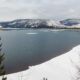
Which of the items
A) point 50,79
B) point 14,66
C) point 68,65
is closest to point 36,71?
point 50,79

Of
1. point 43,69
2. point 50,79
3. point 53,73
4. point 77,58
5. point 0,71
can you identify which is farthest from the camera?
point 77,58

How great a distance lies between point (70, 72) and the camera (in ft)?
103

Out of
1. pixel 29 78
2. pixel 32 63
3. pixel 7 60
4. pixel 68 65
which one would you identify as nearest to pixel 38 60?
pixel 32 63

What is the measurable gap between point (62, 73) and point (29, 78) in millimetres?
4676

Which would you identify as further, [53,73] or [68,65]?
[68,65]

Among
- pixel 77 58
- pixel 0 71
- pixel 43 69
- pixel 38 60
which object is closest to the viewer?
pixel 0 71

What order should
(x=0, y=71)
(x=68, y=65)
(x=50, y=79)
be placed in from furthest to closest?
(x=68, y=65) < (x=50, y=79) < (x=0, y=71)

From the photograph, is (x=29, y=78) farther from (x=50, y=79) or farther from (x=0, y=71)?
(x=0, y=71)

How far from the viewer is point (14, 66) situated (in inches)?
1662

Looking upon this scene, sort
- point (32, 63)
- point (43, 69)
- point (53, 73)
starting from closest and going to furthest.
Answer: point (53, 73)
point (43, 69)
point (32, 63)

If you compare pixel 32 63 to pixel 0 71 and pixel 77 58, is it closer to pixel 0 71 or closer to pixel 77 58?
pixel 77 58

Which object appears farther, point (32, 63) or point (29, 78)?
point (32, 63)

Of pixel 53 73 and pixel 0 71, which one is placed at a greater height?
pixel 0 71

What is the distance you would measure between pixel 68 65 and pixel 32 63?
38.6 feet
